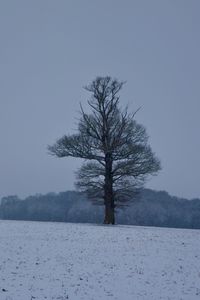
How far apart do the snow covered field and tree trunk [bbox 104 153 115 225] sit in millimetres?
7442

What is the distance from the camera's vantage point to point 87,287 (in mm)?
16969

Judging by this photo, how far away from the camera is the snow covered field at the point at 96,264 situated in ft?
54.4

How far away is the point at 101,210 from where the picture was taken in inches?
2537

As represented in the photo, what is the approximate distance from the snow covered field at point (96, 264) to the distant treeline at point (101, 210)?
27.2m

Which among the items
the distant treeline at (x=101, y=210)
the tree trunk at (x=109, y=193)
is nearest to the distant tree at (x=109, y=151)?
the tree trunk at (x=109, y=193)

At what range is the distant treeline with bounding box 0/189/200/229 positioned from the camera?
63031 millimetres

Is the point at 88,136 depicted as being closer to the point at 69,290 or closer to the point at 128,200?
the point at 128,200

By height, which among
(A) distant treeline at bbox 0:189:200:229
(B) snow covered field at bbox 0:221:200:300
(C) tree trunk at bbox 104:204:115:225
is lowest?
(B) snow covered field at bbox 0:221:200:300

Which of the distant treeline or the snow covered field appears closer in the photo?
the snow covered field

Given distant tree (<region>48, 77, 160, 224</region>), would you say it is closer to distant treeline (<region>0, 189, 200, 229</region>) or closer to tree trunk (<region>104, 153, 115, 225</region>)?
tree trunk (<region>104, 153, 115, 225</region>)

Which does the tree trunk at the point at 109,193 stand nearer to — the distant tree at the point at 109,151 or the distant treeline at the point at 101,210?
the distant tree at the point at 109,151

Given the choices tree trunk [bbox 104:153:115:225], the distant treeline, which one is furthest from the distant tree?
the distant treeline

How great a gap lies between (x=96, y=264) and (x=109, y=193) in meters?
16.0

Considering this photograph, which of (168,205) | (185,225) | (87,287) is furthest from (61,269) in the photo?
(168,205)
